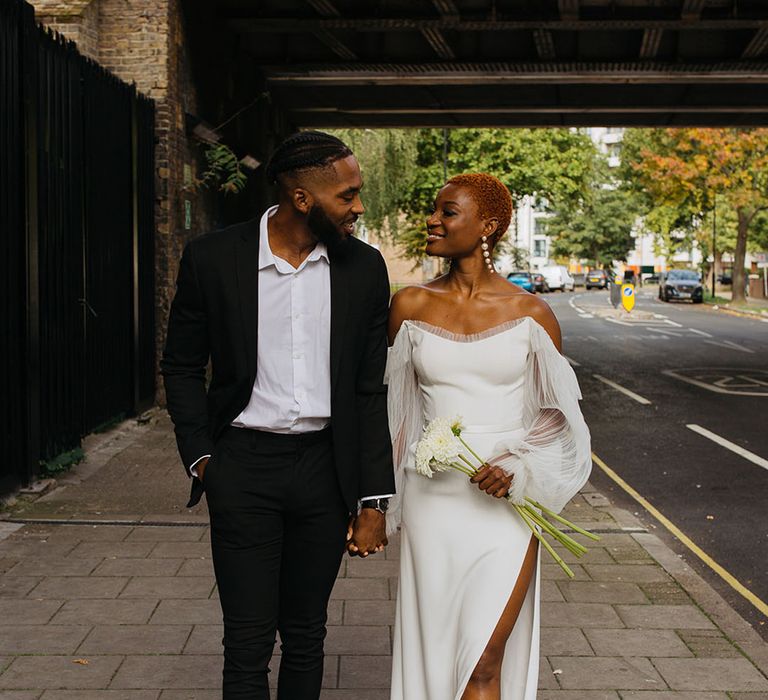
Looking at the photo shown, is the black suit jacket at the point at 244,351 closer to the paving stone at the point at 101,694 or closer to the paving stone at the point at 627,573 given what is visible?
the paving stone at the point at 101,694

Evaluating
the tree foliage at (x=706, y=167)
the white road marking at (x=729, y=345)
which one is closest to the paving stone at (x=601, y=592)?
the white road marking at (x=729, y=345)

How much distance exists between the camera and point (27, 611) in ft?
17.6

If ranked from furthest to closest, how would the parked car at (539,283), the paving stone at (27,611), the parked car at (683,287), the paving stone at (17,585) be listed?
the parked car at (539,283)
the parked car at (683,287)
the paving stone at (17,585)
the paving stone at (27,611)

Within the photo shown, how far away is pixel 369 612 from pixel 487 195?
2.62 m

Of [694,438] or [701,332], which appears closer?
[694,438]

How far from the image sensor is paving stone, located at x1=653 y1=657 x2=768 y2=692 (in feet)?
14.7

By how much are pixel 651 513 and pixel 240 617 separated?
217 inches

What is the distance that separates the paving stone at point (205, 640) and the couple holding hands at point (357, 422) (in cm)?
151

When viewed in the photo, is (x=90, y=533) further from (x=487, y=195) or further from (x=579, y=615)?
(x=487, y=195)

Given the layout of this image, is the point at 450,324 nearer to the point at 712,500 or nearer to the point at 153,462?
the point at 712,500

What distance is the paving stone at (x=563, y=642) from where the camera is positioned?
4.90 metres

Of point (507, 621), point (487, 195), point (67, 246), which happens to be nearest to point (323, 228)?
point (487, 195)

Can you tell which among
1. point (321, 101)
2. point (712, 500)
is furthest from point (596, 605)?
point (321, 101)

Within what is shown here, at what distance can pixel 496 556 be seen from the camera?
3424mm
